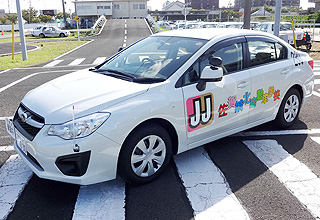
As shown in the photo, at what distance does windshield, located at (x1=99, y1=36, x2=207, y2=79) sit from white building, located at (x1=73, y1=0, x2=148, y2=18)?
79.2 metres

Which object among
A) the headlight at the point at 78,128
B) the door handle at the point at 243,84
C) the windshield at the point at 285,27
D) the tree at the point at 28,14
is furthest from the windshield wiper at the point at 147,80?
the tree at the point at 28,14

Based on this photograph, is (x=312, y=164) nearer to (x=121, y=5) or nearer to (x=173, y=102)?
(x=173, y=102)

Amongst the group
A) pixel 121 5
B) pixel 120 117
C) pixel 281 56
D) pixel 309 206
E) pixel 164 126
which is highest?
pixel 121 5

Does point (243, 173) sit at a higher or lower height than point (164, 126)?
lower

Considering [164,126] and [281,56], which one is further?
[281,56]

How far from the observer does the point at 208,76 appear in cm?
368

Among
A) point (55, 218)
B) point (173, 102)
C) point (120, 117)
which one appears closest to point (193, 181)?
point (173, 102)

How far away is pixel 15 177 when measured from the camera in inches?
152

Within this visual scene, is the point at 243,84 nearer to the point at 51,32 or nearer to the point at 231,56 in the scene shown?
the point at 231,56

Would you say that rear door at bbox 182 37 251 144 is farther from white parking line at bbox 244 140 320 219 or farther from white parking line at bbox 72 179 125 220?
white parking line at bbox 72 179 125 220

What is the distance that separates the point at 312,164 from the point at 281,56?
1.79 meters

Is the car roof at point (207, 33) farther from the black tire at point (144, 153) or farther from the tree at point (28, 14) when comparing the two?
the tree at point (28, 14)

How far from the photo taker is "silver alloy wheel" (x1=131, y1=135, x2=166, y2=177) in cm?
348

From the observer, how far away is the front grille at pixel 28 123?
327 centimetres
